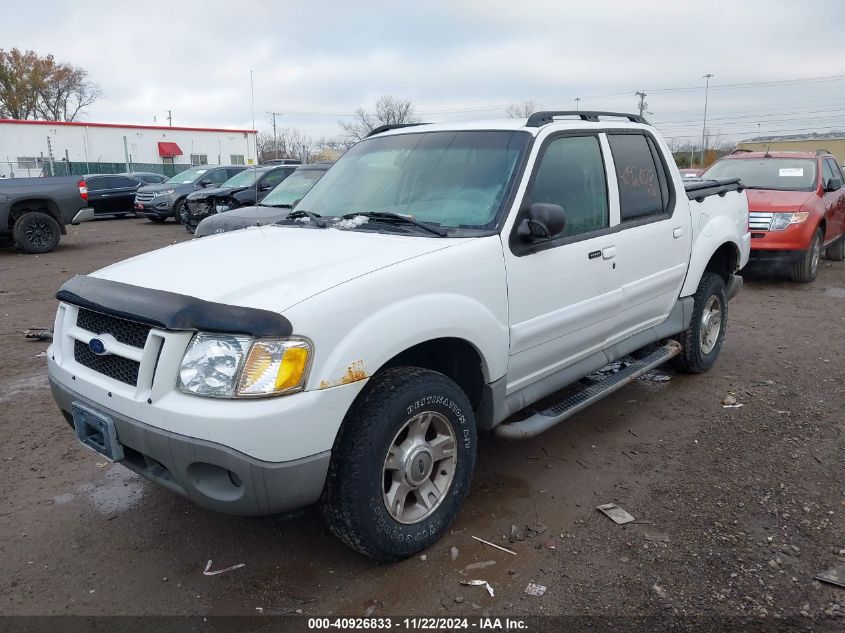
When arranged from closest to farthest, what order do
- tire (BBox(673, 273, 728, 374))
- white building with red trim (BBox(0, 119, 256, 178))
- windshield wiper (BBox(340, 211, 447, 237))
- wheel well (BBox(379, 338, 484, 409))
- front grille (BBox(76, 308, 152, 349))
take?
1. front grille (BBox(76, 308, 152, 349))
2. wheel well (BBox(379, 338, 484, 409))
3. windshield wiper (BBox(340, 211, 447, 237))
4. tire (BBox(673, 273, 728, 374))
5. white building with red trim (BBox(0, 119, 256, 178))

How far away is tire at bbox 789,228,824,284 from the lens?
934 cm

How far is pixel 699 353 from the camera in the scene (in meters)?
5.38

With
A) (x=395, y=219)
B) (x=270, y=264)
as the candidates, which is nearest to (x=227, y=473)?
(x=270, y=264)

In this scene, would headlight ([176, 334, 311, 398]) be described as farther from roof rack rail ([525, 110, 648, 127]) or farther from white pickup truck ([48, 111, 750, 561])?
roof rack rail ([525, 110, 648, 127])

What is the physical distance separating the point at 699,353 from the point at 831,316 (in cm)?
331

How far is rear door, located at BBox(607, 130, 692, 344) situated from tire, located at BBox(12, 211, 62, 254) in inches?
472

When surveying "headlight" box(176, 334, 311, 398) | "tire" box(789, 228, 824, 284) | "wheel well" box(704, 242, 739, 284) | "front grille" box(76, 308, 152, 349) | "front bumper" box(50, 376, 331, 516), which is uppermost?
"front grille" box(76, 308, 152, 349)

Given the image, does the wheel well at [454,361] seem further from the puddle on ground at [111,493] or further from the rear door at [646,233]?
the puddle on ground at [111,493]

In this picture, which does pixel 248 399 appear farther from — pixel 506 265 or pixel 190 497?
pixel 506 265

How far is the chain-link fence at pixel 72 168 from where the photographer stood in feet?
104

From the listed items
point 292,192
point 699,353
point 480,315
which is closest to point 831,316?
point 699,353

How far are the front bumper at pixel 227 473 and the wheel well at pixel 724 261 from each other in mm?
4154

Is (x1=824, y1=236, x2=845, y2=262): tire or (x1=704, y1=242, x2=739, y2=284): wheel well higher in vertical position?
(x1=704, y1=242, x2=739, y2=284): wheel well

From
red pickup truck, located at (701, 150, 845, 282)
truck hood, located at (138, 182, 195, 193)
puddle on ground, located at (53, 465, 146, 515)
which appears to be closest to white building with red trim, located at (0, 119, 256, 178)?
truck hood, located at (138, 182, 195, 193)
